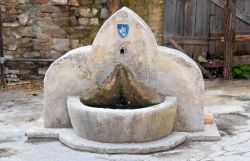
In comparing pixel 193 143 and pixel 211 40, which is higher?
pixel 211 40

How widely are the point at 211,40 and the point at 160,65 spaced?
352cm

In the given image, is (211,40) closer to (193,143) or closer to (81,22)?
(81,22)

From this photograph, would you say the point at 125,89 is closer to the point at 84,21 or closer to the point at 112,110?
the point at 112,110

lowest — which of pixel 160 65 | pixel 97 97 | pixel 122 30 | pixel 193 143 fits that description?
pixel 193 143

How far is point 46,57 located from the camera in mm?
8164

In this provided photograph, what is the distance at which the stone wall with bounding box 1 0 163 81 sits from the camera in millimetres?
8000

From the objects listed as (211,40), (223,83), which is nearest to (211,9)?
(211,40)

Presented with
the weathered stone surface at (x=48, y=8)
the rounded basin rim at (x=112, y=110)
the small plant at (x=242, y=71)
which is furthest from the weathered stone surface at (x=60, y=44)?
the rounded basin rim at (x=112, y=110)

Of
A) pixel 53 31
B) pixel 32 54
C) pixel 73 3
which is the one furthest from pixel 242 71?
pixel 32 54

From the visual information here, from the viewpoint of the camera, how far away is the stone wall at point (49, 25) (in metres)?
8.00

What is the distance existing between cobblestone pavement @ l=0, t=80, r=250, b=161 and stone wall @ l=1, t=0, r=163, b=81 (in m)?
1.05

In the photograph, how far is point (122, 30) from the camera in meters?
4.88

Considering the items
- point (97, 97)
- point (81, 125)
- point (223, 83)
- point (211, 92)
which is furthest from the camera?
point (223, 83)

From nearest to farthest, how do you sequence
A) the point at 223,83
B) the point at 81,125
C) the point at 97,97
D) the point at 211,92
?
the point at 81,125
the point at 97,97
the point at 211,92
the point at 223,83
